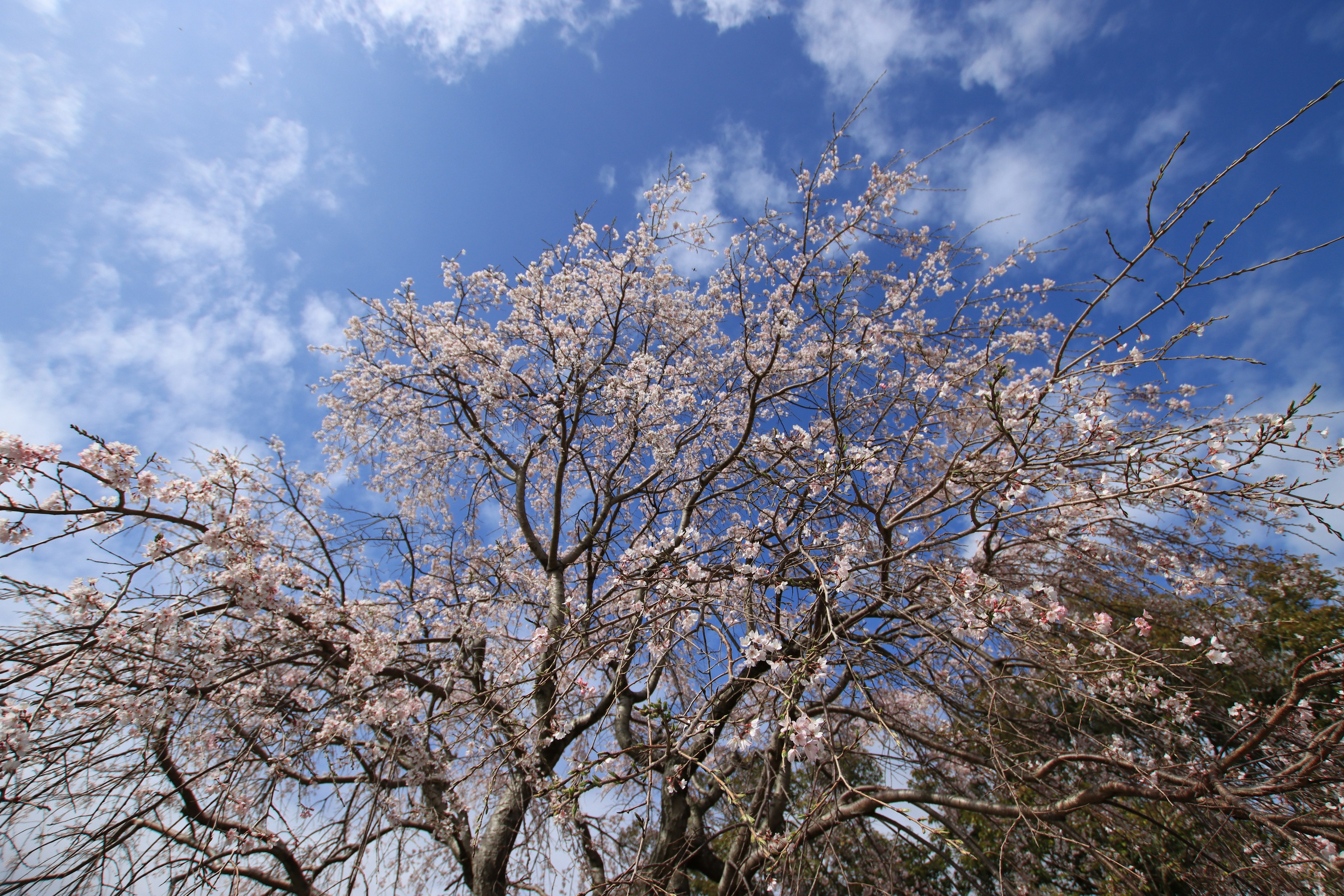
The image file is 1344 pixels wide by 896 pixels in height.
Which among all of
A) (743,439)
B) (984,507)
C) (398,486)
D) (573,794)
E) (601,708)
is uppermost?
(398,486)

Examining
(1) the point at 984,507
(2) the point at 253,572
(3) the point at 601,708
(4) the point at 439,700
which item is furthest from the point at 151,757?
(1) the point at 984,507

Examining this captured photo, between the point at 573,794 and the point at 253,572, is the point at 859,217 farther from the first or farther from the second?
the point at 253,572

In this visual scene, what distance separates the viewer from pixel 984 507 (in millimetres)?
4297

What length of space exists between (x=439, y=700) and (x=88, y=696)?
251cm

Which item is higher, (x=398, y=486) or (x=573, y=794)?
(x=398, y=486)

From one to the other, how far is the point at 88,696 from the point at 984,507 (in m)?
6.33

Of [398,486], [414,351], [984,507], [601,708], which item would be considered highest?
[414,351]

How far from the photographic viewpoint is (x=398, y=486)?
23.4 feet

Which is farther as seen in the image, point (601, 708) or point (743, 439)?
point (743, 439)

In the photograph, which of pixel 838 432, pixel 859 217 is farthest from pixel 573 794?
pixel 859 217

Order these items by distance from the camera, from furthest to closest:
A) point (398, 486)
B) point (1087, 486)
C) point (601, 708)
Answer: point (398, 486)
point (601, 708)
point (1087, 486)

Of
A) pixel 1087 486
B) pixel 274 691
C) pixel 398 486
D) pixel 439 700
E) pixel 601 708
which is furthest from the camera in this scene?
pixel 398 486

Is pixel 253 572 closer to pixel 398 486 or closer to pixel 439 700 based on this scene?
pixel 439 700

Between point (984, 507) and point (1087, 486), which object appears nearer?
point (1087, 486)
